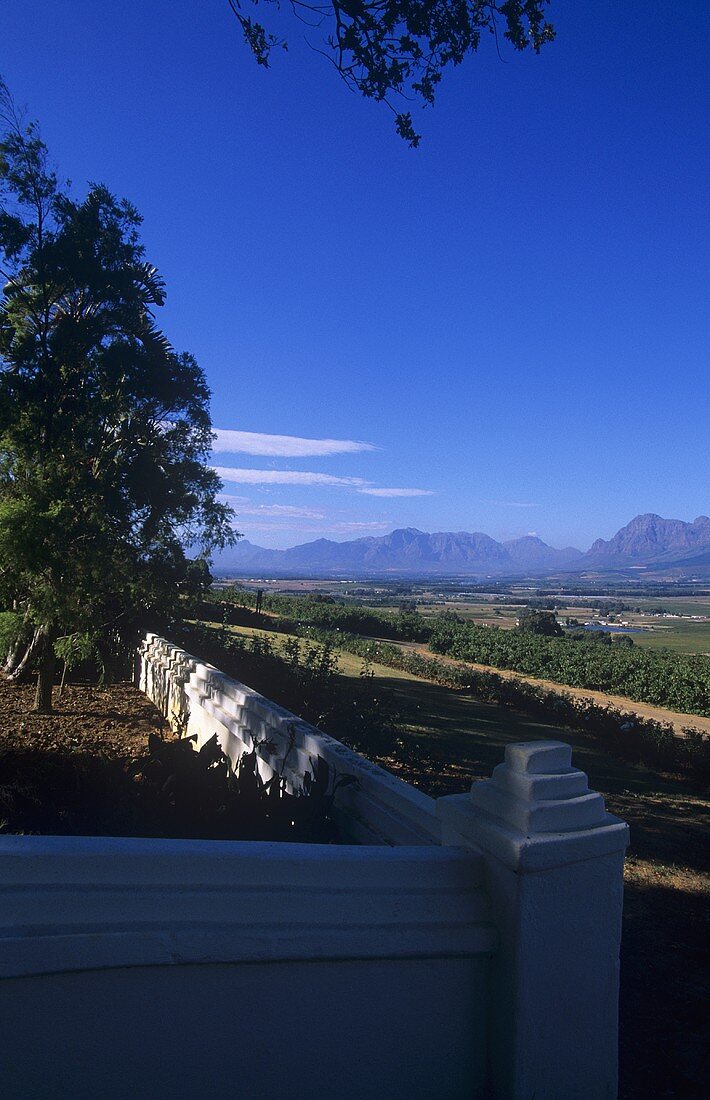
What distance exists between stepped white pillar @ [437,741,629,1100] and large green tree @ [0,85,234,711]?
6.34 meters

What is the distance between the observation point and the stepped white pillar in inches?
76.6

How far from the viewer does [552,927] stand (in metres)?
1.97

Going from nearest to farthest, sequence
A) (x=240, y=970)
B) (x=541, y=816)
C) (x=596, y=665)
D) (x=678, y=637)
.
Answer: (x=240, y=970), (x=541, y=816), (x=596, y=665), (x=678, y=637)

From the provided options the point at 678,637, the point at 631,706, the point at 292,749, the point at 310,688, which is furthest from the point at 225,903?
the point at 678,637

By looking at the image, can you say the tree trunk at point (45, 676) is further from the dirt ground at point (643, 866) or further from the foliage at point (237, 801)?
the foliage at point (237, 801)

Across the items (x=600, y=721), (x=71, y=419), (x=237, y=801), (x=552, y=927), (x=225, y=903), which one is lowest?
(x=600, y=721)

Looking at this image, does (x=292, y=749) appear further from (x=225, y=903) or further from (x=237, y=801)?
(x=225, y=903)

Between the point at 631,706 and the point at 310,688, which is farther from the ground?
the point at 310,688

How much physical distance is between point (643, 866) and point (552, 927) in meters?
3.31

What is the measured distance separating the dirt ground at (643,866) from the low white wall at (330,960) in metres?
0.82

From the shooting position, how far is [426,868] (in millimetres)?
2064

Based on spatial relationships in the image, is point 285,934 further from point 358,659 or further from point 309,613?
point 309,613

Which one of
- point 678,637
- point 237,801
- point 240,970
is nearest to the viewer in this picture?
point 240,970

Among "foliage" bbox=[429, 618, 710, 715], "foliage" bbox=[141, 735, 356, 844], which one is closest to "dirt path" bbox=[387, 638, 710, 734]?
"foliage" bbox=[429, 618, 710, 715]
